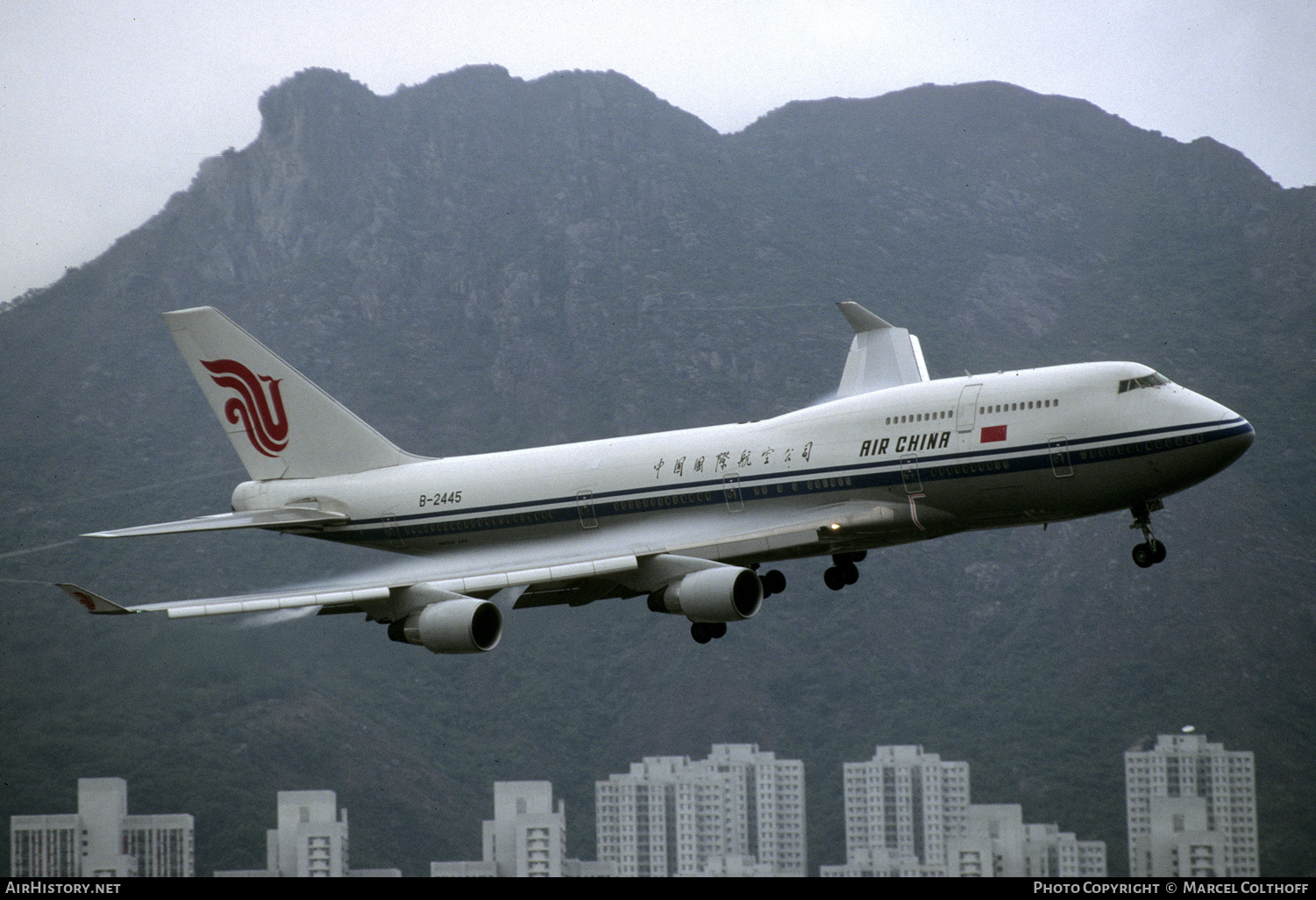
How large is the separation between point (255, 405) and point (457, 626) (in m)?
19.0

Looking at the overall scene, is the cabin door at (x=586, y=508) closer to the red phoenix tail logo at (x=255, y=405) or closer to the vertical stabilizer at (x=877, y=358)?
the vertical stabilizer at (x=877, y=358)

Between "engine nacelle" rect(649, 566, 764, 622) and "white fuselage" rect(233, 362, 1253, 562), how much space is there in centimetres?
147

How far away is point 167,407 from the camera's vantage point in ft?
562

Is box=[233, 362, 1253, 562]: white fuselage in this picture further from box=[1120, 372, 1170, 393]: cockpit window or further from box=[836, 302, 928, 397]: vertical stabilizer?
box=[836, 302, 928, 397]: vertical stabilizer

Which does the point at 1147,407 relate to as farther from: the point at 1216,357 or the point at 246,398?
the point at 1216,357

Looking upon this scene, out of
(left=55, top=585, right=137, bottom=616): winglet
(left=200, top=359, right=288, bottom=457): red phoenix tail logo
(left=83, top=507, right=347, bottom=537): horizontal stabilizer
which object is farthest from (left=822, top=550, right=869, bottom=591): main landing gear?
(left=55, top=585, right=137, bottom=616): winglet

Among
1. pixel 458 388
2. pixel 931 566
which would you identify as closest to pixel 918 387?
pixel 931 566

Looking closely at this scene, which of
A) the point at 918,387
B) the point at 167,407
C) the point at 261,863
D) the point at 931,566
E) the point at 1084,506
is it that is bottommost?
the point at 261,863

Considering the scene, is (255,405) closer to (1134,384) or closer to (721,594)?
(721,594)

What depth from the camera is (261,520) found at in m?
54.7

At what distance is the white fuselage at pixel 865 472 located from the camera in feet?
139

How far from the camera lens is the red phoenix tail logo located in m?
58.6

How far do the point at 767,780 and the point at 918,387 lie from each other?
123648 mm

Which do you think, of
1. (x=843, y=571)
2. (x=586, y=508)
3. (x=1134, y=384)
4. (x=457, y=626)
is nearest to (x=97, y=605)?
(x=457, y=626)
